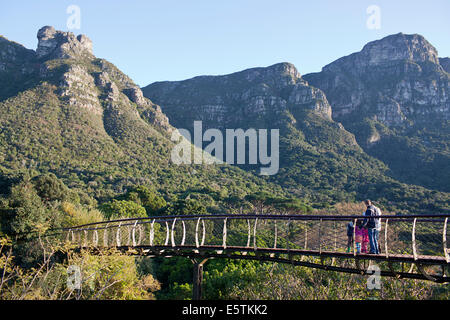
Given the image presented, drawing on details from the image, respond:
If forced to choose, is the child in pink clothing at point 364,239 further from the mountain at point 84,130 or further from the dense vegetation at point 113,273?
the mountain at point 84,130

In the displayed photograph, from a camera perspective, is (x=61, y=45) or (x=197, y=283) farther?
(x=61, y=45)

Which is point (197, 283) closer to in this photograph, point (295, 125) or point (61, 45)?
point (295, 125)

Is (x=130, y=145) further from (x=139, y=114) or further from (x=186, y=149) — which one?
(x=139, y=114)

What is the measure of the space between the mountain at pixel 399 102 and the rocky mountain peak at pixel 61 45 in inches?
3158

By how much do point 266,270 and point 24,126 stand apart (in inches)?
1970

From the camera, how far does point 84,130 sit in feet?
189

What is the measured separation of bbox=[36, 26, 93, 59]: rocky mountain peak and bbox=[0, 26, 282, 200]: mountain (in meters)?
0.30

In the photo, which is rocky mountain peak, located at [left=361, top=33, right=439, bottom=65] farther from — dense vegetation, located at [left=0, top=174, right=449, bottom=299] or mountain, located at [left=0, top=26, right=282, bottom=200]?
dense vegetation, located at [left=0, top=174, right=449, bottom=299]

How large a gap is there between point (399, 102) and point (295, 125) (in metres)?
38.5

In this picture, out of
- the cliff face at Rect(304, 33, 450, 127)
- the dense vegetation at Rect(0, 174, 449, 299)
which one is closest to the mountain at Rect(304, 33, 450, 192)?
the cliff face at Rect(304, 33, 450, 127)

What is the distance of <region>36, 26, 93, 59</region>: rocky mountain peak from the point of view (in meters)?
82.7

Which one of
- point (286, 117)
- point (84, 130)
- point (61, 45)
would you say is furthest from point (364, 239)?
point (61, 45)

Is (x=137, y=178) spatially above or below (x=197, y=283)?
below

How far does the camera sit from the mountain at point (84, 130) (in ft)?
162
